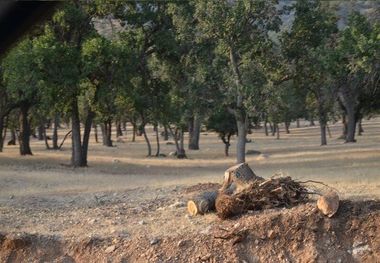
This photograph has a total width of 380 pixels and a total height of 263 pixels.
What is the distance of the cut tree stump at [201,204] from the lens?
35.8 ft

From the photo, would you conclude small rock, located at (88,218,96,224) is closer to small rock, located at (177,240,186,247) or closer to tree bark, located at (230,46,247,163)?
small rock, located at (177,240,186,247)

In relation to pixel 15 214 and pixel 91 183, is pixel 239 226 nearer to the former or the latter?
pixel 15 214

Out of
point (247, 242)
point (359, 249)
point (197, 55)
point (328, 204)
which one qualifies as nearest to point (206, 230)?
point (247, 242)

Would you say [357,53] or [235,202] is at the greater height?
[357,53]

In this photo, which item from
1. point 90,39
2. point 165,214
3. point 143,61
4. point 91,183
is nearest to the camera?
point 165,214

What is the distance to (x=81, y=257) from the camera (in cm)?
921

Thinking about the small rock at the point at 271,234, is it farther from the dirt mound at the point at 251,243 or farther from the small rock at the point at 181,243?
the small rock at the point at 181,243

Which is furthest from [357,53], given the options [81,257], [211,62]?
[81,257]

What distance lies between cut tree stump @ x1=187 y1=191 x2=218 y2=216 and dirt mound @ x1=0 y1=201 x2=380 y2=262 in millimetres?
1188

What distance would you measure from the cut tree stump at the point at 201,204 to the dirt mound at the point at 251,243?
119 cm

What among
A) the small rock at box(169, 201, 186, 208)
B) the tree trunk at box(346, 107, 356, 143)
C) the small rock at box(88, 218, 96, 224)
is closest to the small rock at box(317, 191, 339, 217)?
the small rock at box(169, 201, 186, 208)

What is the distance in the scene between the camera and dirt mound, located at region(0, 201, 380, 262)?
9039 mm

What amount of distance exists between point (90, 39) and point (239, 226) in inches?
596

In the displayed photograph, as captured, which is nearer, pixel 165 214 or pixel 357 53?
pixel 165 214
